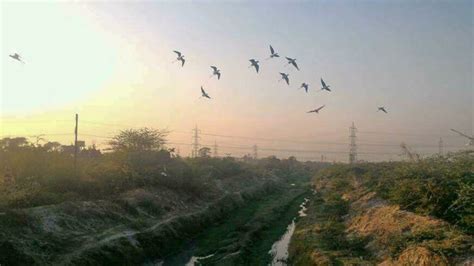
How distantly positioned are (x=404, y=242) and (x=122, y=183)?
22.7m

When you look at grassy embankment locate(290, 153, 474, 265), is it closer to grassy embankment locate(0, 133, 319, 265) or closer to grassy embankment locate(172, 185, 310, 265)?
grassy embankment locate(172, 185, 310, 265)

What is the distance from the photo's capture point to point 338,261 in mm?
17750

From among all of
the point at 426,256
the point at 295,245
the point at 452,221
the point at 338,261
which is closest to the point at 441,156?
the point at 452,221

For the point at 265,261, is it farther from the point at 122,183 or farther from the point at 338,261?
the point at 122,183

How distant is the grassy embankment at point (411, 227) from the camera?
1478 centimetres

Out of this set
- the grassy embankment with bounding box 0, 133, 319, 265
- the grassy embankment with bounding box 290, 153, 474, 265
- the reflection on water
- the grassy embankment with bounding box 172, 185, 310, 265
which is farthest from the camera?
the grassy embankment with bounding box 172, 185, 310, 265

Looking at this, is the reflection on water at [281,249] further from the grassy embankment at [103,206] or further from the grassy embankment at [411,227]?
the grassy embankment at [103,206]

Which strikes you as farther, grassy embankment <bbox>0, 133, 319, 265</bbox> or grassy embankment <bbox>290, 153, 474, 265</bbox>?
grassy embankment <bbox>0, 133, 319, 265</bbox>

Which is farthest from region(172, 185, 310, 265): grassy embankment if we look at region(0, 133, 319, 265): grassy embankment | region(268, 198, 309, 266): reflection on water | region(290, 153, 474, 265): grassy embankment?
region(290, 153, 474, 265): grassy embankment

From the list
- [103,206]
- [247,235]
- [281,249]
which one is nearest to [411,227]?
[281,249]

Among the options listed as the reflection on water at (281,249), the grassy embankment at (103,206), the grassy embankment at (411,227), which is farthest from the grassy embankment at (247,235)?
the grassy embankment at (411,227)

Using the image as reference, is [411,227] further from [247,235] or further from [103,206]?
[103,206]

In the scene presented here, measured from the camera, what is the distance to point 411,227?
1848cm

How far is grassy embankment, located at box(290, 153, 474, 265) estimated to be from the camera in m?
14.8
